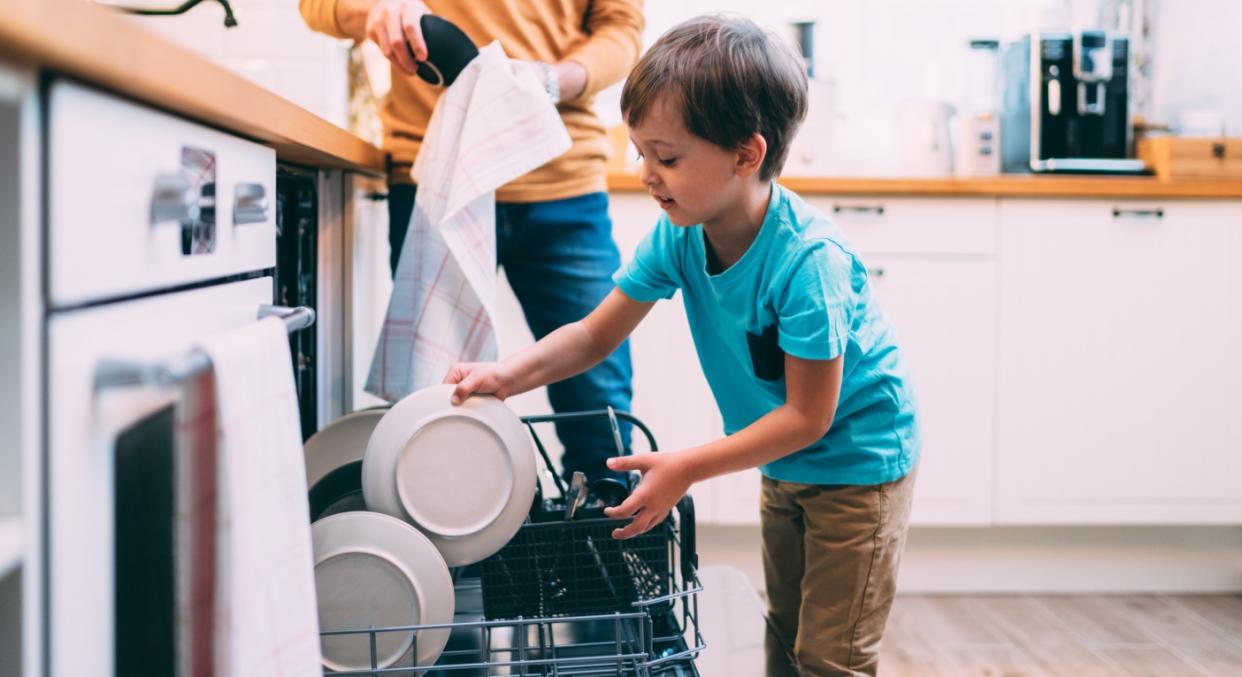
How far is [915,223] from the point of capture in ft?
7.66

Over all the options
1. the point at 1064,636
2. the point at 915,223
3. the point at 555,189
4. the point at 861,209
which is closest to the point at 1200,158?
the point at 915,223

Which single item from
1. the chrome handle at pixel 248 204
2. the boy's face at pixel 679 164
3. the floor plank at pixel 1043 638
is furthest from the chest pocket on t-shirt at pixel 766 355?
the floor plank at pixel 1043 638

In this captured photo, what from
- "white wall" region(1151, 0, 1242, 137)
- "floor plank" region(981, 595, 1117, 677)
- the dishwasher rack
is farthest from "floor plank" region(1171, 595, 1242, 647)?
the dishwasher rack

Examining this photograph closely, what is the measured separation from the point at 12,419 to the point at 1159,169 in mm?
2473

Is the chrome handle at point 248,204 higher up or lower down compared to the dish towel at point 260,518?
higher up

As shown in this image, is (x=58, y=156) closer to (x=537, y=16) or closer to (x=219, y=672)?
(x=219, y=672)

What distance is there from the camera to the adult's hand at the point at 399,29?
1380 mm

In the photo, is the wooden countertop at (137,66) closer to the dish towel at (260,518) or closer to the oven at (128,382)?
the oven at (128,382)

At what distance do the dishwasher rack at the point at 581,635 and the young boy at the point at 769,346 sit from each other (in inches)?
3.1

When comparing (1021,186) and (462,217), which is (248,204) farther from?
(1021,186)

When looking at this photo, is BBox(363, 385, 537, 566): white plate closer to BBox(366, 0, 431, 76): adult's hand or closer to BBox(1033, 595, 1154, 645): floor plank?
BBox(366, 0, 431, 76): adult's hand

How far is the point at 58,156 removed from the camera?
0.57 metres

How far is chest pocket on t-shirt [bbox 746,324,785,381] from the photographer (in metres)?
1.19

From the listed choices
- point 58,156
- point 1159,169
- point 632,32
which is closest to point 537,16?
point 632,32
